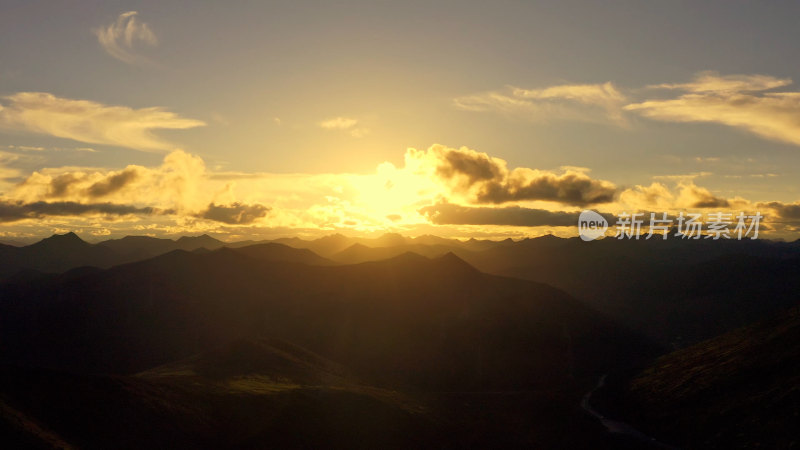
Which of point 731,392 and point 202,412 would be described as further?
point 731,392

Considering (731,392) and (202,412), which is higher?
(731,392)

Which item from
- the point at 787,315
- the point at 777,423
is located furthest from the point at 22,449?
the point at 787,315

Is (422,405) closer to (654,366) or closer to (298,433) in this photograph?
(298,433)

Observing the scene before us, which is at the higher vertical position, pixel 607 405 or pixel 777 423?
pixel 777 423

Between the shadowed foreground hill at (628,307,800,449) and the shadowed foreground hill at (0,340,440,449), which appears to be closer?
the shadowed foreground hill at (0,340,440,449)

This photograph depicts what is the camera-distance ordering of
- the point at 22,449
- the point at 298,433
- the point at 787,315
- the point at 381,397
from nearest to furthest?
the point at 22,449 → the point at 298,433 → the point at 381,397 → the point at 787,315

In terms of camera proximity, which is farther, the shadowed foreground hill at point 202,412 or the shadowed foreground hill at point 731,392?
the shadowed foreground hill at point 731,392

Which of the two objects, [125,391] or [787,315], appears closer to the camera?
[125,391]

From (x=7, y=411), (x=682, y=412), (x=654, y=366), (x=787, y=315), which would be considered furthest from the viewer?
(x=654, y=366)
